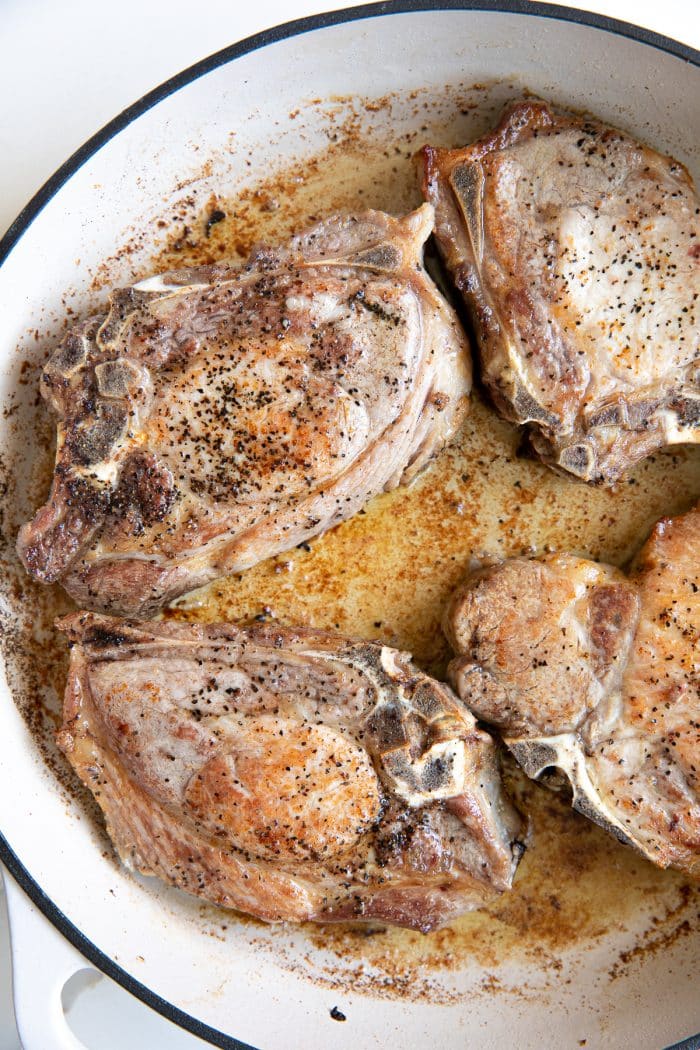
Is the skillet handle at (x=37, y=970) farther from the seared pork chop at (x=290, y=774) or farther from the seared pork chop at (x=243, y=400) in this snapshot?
the seared pork chop at (x=243, y=400)

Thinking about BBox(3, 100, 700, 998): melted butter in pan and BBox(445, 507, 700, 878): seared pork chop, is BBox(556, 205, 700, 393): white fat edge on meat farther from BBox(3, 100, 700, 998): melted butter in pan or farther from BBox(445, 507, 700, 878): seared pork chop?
BBox(445, 507, 700, 878): seared pork chop

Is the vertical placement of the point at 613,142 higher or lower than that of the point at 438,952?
higher

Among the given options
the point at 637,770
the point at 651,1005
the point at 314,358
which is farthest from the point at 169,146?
the point at 651,1005

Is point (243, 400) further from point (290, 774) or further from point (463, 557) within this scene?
point (290, 774)

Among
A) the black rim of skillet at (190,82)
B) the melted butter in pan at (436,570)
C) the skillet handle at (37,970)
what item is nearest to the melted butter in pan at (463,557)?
the melted butter in pan at (436,570)

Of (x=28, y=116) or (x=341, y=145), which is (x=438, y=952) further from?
(x=28, y=116)

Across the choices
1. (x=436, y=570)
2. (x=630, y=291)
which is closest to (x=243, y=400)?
(x=436, y=570)
